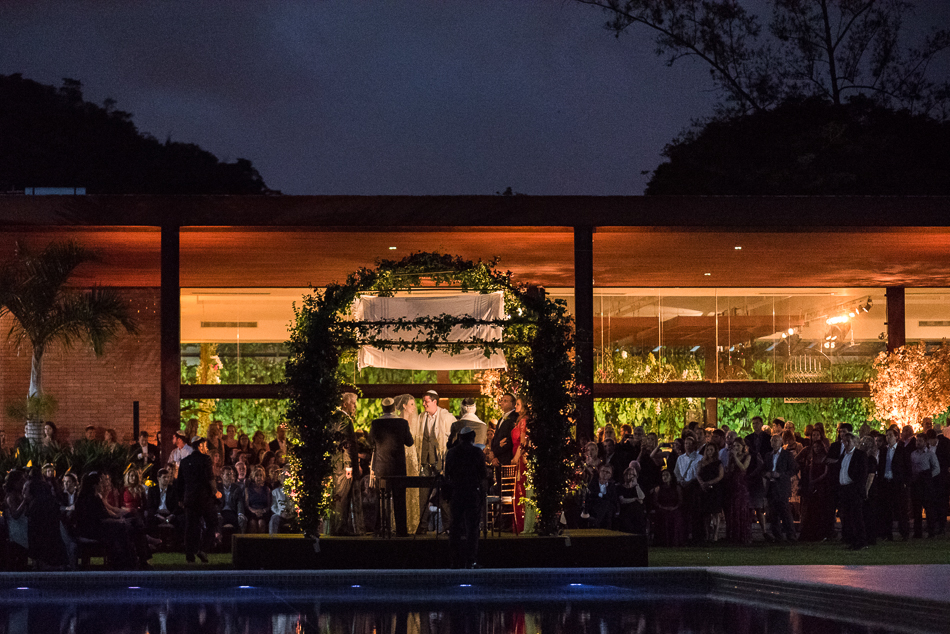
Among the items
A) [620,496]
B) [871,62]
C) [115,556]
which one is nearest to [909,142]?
[871,62]

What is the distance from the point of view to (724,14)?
39938mm

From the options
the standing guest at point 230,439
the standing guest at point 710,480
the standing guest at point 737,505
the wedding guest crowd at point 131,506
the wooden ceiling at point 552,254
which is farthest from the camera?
the standing guest at point 230,439

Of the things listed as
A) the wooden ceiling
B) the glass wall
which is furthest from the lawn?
the glass wall

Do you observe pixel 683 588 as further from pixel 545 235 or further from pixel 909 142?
pixel 909 142

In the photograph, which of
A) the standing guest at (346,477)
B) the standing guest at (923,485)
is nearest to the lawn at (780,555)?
the standing guest at (923,485)

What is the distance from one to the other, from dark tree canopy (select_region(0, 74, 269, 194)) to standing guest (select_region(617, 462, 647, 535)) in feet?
101

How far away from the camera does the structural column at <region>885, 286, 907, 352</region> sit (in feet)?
80.2

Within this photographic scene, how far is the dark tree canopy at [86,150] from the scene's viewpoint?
41438 mm

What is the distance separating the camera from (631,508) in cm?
1491

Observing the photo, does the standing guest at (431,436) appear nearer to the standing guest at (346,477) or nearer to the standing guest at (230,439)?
the standing guest at (346,477)

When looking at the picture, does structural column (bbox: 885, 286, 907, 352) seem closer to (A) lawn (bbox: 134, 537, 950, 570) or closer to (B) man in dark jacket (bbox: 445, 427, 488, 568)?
(A) lawn (bbox: 134, 537, 950, 570)

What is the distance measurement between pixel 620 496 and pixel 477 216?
485 cm

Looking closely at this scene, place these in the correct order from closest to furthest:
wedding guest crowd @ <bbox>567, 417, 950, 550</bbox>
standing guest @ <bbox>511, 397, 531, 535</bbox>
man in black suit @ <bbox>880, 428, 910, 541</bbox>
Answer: standing guest @ <bbox>511, 397, 531, 535</bbox>
wedding guest crowd @ <bbox>567, 417, 950, 550</bbox>
man in black suit @ <bbox>880, 428, 910, 541</bbox>

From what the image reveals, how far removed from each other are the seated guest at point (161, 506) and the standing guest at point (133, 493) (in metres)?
0.28
